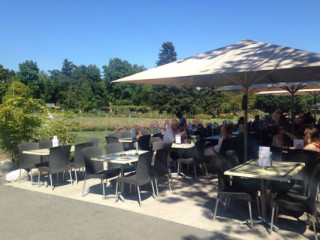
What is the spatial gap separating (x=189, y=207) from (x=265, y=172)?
147 cm

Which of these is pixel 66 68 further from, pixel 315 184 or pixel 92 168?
pixel 315 184

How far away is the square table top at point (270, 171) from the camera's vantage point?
357 centimetres

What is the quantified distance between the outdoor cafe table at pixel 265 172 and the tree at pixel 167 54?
6261cm

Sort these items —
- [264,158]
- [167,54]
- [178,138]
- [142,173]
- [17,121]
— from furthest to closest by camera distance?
[167,54], [17,121], [178,138], [142,173], [264,158]

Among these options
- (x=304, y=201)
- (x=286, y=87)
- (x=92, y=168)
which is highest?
(x=286, y=87)

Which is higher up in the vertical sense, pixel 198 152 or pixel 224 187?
pixel 198 152

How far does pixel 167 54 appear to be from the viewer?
66000mm

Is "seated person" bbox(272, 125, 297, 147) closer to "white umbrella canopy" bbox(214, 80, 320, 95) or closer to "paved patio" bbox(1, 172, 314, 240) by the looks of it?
"paved patio" bbox(1, 172, 314, 240)

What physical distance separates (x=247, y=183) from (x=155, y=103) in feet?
164

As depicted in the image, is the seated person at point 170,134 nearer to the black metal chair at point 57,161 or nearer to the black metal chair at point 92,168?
the black metal chair at point 92,168

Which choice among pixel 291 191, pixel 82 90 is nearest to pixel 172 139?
pixel 291 191

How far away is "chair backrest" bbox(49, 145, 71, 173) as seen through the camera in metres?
5.87

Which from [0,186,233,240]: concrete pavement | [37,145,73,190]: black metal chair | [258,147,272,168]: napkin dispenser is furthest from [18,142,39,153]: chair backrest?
[258,147,272,168]: napkin dispenser

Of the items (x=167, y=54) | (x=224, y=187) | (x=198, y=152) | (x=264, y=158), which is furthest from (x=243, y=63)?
(x=167, y=54)
